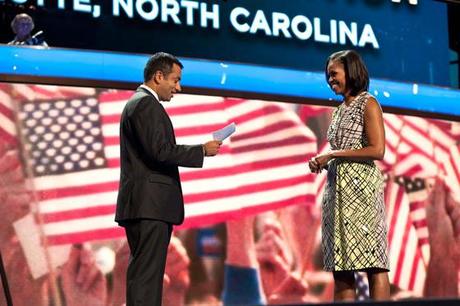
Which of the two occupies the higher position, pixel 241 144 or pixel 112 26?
pixel 112 26

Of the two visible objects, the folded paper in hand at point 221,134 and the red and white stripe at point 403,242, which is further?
the red and white stripe at point 403,242

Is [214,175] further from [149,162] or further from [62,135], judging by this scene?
[149,162]

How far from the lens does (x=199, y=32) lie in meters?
7.79

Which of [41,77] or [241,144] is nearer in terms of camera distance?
[41,77]

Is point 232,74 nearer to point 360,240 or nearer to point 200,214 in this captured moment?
point 200,214

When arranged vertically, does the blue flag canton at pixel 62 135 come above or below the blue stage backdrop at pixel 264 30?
below

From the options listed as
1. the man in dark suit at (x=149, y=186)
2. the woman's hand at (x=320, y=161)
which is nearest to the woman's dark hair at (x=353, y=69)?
the woman's hand at (x=320, y=161)

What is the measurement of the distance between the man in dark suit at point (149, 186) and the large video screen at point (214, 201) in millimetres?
2286

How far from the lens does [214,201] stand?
6.47 m

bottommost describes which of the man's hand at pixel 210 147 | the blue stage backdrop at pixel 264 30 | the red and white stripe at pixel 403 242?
the red and white stripe at pixel 403 242

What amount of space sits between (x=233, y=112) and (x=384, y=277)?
3.11 meters

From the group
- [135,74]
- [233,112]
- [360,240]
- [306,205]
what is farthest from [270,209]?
[360,240]

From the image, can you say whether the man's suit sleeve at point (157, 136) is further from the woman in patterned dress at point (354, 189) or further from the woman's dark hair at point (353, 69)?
the woman's dark hair at point (353, 69)

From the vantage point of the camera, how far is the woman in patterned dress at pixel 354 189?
3.72m
